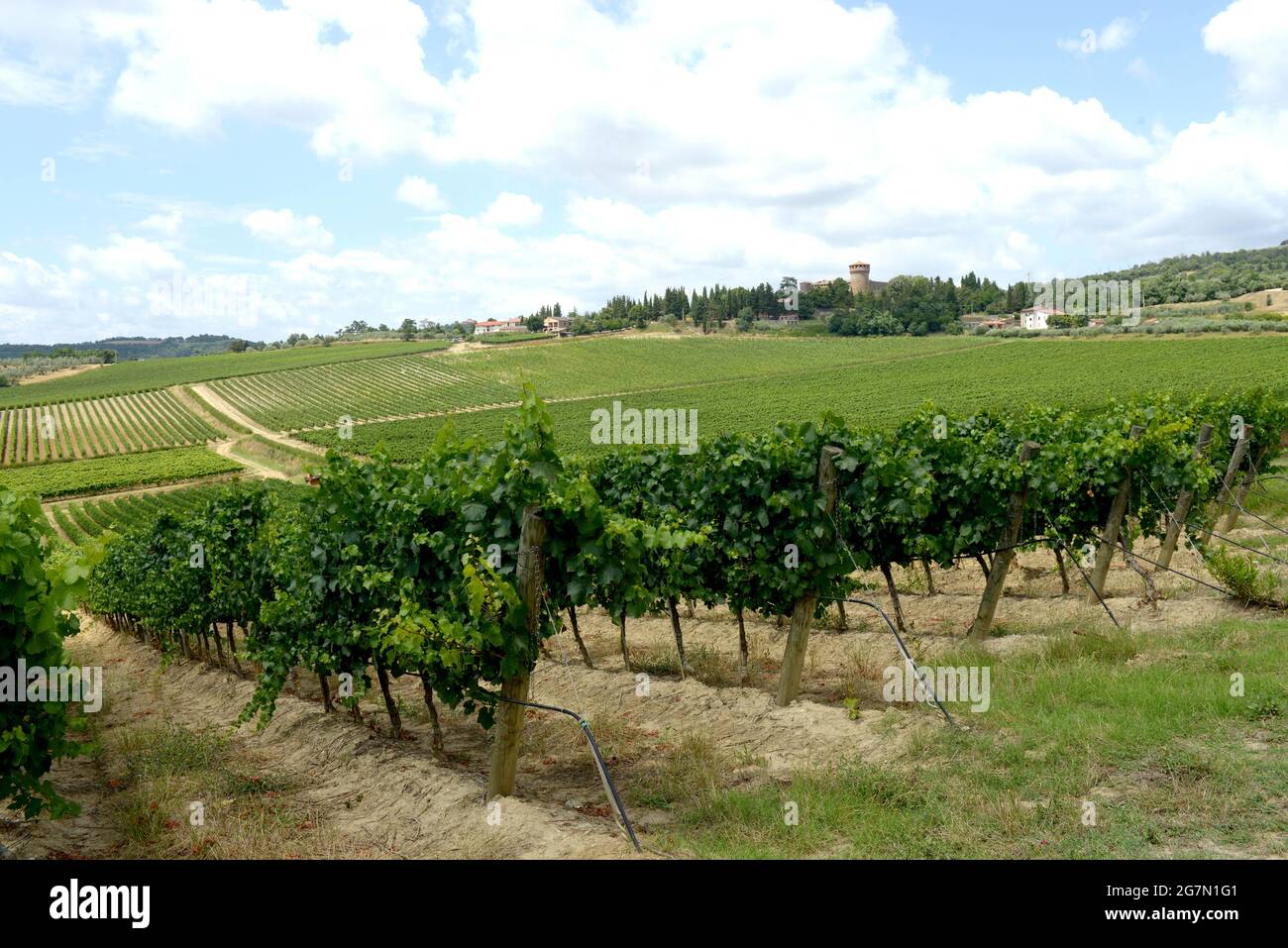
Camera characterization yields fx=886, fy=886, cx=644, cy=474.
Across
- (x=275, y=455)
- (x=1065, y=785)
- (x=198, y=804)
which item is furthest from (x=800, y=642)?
(x=275, y=455)

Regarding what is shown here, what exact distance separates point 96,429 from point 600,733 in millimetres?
87414

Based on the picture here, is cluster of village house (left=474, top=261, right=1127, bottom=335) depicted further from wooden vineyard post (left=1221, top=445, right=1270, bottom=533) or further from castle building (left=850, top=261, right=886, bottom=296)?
wooden vineyard post (left=1221, top=445, right=1270, bottom=533)

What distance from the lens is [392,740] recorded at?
34.6 ft

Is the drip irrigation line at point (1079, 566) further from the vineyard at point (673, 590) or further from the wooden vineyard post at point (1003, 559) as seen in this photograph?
the wooden vineyard post at point (1003, 559)

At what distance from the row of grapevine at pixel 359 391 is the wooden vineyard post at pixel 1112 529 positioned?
2633 inches

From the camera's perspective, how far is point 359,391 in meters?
91.1

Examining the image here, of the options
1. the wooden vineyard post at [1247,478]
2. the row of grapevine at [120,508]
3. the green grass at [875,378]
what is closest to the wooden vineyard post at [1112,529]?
the wooden vineyard post at [1247,478]

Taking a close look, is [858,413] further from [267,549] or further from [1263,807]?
[1263,807]

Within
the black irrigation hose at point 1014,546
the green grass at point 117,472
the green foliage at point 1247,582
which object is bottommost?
the green grass at point 117,472

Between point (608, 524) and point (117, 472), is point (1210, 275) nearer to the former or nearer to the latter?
point (117, 472)

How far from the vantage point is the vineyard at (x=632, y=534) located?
7203mm

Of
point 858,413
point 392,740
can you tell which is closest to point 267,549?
point 392,740

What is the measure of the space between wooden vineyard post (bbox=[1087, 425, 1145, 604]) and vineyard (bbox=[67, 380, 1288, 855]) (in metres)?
0.03

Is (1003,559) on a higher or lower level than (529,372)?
lower
